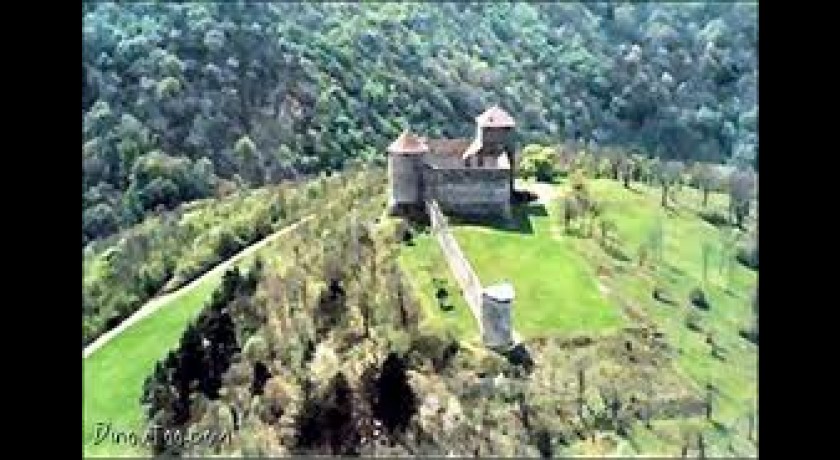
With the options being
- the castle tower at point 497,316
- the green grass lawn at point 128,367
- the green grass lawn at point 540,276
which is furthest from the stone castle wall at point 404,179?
the green grass lawn at point 128,367

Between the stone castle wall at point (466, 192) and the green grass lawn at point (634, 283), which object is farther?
the stone castle wall at point (466, 192)

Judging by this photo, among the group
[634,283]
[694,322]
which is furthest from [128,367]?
[694,322]

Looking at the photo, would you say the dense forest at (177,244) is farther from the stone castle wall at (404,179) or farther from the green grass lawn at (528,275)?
the green grass lawn at (528,275)

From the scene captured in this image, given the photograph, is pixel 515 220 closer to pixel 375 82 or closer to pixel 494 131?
pixel 494 131

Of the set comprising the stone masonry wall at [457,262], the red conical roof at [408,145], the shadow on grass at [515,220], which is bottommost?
the stone masonry wall at [457,262]

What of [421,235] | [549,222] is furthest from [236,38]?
[549,222]

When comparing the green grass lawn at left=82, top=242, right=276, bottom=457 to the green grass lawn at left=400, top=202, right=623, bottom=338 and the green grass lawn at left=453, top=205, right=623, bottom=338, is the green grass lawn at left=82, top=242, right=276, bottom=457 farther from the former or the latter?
the green grass lawn at left=453, top=205, right=623, bottom=338
